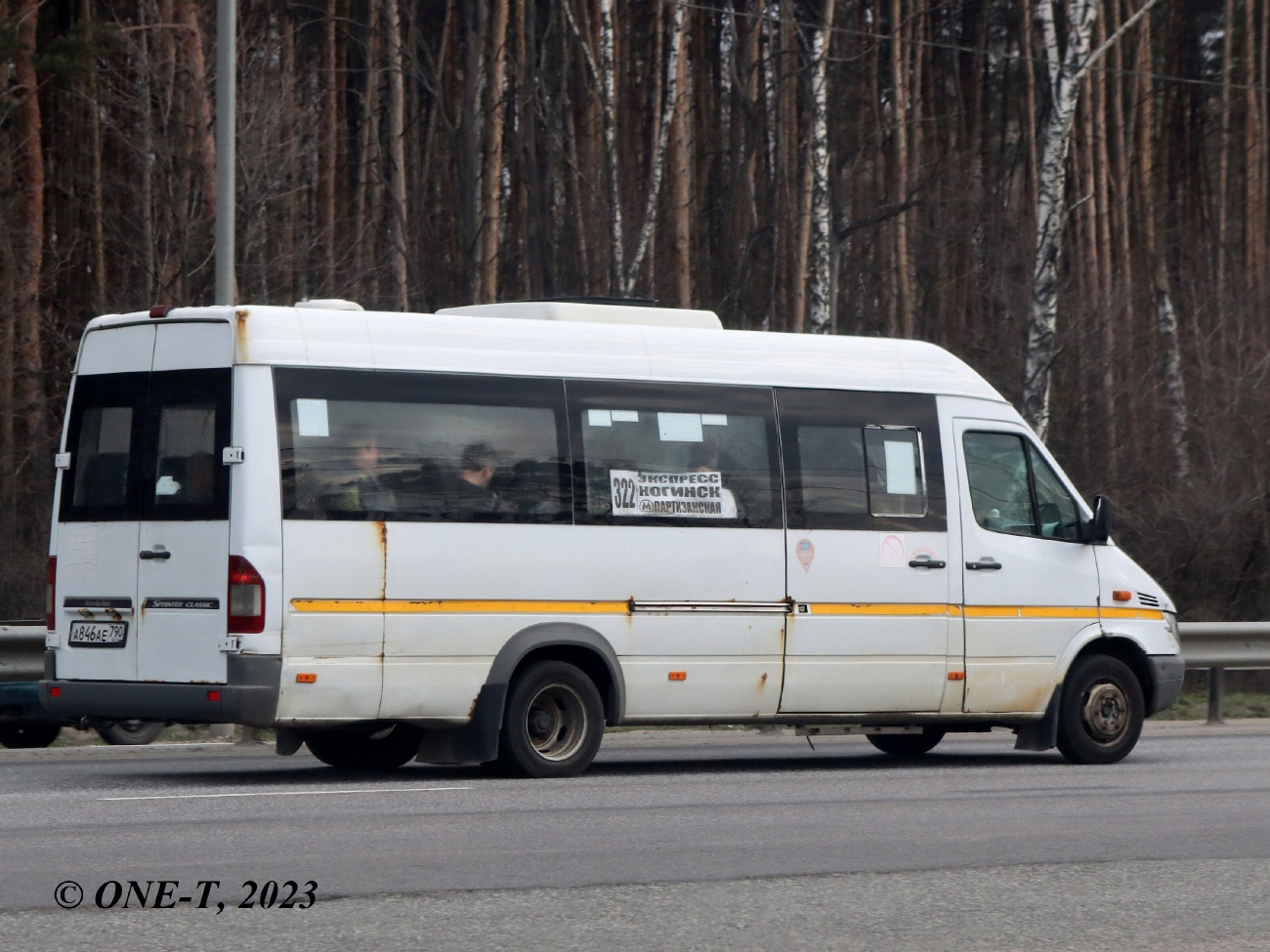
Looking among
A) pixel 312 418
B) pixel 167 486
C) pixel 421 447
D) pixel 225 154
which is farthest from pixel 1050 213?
pixel 167 486

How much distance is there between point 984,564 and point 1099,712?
139 centimetres

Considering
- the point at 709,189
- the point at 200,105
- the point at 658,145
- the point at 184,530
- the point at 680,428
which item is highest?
the point at 709,189

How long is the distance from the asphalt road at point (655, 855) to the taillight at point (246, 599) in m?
0.89

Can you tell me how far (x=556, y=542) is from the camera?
38.0 ft

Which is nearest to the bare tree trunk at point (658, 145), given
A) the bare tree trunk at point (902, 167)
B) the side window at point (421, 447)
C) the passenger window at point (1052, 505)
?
the bare tree trunk at point (902, 167)

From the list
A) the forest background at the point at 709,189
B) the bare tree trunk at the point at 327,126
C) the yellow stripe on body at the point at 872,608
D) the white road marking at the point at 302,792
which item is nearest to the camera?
the white road marking at the point at 302,792

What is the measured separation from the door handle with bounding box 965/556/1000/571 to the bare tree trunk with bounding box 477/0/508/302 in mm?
18733

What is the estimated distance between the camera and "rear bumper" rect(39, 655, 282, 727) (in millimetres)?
10555

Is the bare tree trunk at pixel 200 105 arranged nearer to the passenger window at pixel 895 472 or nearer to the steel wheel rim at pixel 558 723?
the passenger window at pixel 895 472

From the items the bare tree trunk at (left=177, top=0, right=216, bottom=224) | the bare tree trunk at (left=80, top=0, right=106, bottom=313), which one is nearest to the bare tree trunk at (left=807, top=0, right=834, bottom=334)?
the bare tree trunk at (left=177, top=0, right=216, bottom=224)

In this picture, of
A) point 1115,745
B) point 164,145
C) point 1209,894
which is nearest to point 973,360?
point 164,145

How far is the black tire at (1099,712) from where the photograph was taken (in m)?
13.3

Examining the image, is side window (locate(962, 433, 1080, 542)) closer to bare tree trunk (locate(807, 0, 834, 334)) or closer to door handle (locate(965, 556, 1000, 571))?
door handle (locate(965, 556, 1000, 571))

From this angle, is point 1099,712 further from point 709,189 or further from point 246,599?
point 709,189
